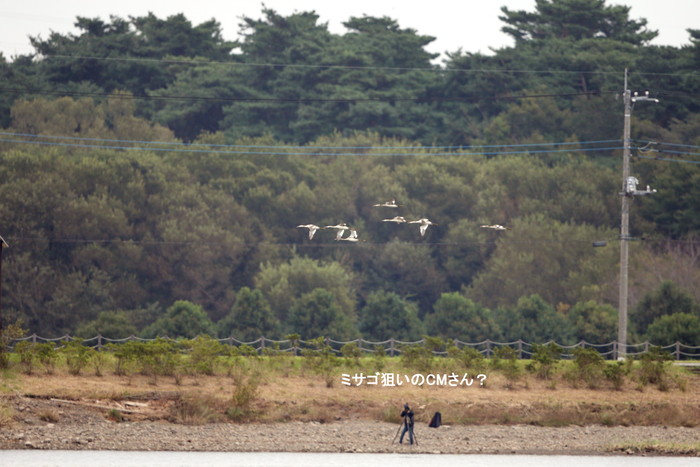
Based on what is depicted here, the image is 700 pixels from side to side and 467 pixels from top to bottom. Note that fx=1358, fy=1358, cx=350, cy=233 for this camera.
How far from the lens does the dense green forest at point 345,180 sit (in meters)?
58.0

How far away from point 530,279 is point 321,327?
45.3 ft

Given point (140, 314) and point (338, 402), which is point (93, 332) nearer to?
point (140, 314)

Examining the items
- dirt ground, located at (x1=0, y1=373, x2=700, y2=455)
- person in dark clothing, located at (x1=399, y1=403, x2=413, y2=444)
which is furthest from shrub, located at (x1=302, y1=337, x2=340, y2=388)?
person in dark clothing, located at (x1=399, y1=403, x2=413, y2=444)

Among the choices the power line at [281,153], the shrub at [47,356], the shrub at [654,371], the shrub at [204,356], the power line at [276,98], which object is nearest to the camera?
the shrub at [47,356]

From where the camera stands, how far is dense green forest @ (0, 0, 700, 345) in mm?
58031

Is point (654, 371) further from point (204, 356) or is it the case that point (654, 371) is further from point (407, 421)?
point (204, 356)

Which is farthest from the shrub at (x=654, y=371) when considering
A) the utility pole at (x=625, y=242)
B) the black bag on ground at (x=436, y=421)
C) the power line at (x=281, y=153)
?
the power line at (x=281, y=153)

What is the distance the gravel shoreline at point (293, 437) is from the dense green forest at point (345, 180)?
33.4ft

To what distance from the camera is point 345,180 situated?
7019cm

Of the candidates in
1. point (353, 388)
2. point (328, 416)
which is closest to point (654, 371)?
point (353, 388)

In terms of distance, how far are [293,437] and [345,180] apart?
34001mm

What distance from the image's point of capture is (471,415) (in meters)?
39.5

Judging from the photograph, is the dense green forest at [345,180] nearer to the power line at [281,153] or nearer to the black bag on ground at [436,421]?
the power line at [281,153]

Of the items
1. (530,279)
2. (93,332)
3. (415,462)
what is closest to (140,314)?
(93,332)
